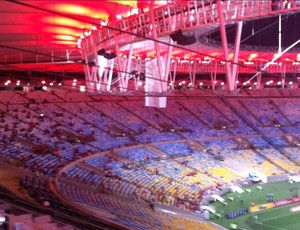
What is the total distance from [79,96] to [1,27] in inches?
464

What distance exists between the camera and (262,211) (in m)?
A: 23.2

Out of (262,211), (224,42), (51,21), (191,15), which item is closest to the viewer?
(224,42)

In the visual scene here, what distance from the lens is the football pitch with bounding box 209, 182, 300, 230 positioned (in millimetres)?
21047

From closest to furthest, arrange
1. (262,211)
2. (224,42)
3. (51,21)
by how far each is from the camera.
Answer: (224,42) → (262,211) → (51,21)

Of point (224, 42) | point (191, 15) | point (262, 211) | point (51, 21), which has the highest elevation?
point (51, 21)

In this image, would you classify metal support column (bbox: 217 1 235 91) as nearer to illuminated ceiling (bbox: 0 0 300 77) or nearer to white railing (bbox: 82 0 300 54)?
Answer: white railing (bbox: 82 0 300 54)

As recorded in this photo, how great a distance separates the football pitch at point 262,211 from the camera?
21047 mm

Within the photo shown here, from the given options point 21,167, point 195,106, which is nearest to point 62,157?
point 21,167

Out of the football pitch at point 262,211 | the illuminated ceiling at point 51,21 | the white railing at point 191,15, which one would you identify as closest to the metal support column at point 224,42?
the white railing at point 191,15

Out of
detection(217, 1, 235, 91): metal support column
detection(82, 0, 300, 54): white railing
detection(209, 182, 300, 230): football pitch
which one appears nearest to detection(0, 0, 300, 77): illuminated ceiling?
detection(82, 0, 300, 54): white railing

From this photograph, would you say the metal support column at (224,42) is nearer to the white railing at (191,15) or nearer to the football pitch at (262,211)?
the white railing at (191,15)

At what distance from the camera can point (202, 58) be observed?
1734 inches

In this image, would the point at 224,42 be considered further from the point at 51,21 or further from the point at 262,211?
the point at 51,21

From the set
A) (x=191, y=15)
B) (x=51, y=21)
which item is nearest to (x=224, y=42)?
(x=191, y=15)
